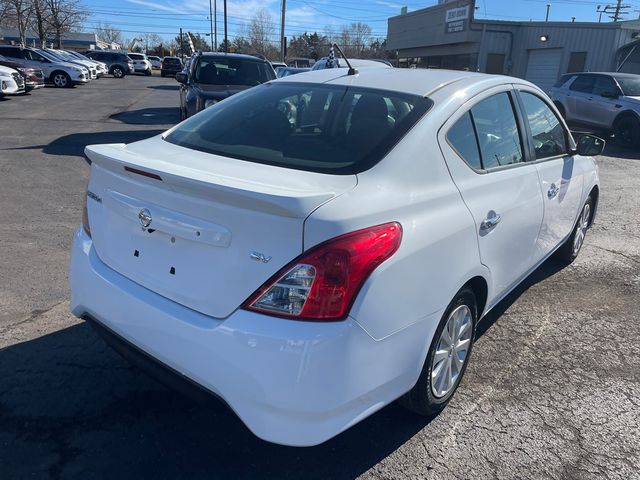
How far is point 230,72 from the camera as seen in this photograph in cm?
1089

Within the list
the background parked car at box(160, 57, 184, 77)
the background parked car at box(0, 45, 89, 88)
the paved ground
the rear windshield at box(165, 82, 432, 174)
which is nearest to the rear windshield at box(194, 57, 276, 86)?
the paved ground

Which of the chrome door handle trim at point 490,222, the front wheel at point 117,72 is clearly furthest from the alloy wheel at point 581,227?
the front wheel at point 117,72

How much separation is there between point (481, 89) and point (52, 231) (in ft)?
14.1

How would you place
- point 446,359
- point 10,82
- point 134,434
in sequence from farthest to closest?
point 10,82 < point 446,359 < point 134,434

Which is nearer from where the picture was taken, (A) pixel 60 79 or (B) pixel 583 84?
(B) pixel 583 84

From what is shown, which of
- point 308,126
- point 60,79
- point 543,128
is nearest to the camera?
point 308,126

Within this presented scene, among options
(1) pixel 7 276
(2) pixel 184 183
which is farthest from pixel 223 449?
(1) pixel 7 276

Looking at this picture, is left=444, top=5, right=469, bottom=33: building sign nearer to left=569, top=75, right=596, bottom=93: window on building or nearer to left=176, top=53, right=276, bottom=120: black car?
left=569, top=75, right=596, bottom=93: window on building

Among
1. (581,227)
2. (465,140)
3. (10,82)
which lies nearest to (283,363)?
(465,140)

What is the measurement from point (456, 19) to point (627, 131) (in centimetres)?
2059

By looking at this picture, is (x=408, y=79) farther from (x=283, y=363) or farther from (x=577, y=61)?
(x=577, y=61)

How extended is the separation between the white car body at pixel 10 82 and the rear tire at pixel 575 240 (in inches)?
748

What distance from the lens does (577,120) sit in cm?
1484

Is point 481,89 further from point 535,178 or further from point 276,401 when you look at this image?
point 276,401
